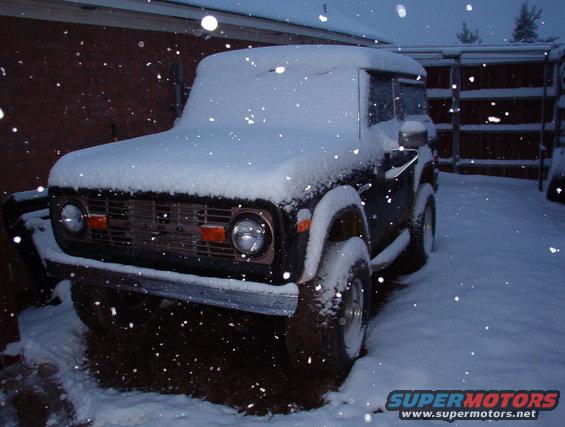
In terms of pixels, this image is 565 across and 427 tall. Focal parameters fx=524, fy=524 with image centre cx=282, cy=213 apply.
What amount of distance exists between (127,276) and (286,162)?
1216mm

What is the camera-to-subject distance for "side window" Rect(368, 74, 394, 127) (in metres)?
4.36

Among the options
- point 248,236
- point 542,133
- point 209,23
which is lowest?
point 542,133

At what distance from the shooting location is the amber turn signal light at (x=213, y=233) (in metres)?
2.94

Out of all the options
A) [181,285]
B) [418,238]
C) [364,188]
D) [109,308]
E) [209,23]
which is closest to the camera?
[181,285]

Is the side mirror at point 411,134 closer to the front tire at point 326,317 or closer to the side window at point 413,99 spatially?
the front tire at point 326,317

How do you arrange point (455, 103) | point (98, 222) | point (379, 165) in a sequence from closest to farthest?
point (98, 222), point (379, 165), point (455, 103)

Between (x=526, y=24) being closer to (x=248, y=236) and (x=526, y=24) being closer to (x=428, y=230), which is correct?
(x=428, y=230)

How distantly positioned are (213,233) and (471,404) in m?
1.80

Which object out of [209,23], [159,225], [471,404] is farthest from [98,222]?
[209,23]

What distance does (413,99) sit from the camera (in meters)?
5.84

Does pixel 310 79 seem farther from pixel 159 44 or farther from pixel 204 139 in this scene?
pixel 159 44

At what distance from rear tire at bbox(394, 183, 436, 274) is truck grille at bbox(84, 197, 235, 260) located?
110 inches

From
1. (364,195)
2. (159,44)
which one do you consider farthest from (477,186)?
(364,195)

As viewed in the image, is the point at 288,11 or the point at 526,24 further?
the point at 526,24
